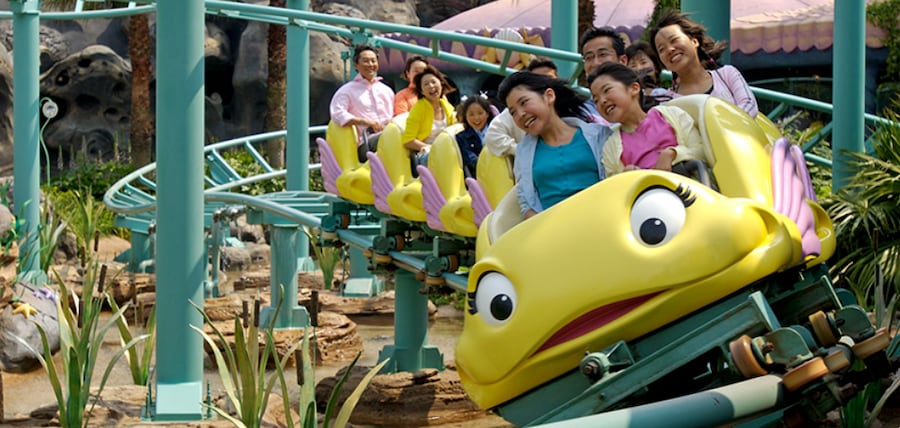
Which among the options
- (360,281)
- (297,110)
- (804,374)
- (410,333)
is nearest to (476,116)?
(410,333)

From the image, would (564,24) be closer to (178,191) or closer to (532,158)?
(178,191)

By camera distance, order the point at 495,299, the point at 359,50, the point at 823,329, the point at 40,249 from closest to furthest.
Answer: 1. the point at 823,329
2. the point at 495,299
3. the point at 359,50
4. the point at 40,249

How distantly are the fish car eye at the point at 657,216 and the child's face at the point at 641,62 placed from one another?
50.4 inches

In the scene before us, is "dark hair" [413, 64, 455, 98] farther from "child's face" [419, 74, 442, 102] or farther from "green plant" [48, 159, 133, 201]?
"green plant" [48, 159, 133, 201]

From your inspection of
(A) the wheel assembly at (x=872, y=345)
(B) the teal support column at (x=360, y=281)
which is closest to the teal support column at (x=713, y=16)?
(A) the wheel assembly at (x=872, y=345)

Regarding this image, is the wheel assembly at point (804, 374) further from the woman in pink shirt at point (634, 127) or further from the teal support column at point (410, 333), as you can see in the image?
the teal support column at point (410, 333)

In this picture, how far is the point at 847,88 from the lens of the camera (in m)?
6.16

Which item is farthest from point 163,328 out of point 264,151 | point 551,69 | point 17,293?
point 264,151

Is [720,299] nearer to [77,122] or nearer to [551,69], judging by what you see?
[551,69]

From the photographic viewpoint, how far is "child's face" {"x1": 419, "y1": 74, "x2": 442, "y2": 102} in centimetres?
630

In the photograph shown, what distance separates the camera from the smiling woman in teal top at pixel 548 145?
3727mm

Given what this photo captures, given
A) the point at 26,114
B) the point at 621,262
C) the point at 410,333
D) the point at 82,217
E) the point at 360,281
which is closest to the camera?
the point at 621,262

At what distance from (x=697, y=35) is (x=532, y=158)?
0.72 metres

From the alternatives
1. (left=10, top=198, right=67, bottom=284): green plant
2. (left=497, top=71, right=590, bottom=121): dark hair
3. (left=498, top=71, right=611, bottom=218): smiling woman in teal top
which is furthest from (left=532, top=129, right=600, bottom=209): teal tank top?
(left=10, top=198, right=67, bottom=284): green plant
